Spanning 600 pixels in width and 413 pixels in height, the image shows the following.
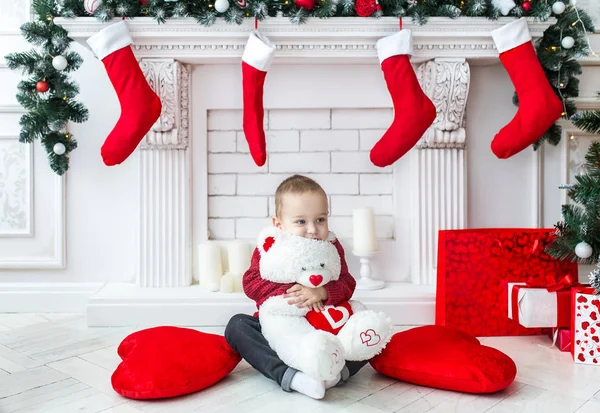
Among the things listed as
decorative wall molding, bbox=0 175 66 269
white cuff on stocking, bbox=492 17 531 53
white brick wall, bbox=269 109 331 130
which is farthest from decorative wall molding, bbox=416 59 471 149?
decorative wall molding, bbox=0 175 66 269

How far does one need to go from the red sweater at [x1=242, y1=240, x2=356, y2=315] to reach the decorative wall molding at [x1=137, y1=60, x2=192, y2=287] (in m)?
0.75

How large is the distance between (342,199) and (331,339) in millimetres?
1093

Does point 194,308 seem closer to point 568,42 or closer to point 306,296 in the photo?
point 306,296

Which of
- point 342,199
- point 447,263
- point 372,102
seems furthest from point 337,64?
point 447,263

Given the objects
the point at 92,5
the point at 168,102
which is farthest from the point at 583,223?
the point at 92,5

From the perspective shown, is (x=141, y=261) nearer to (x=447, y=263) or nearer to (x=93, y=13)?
(x=93, y=13)

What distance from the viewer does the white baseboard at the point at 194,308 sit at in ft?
7.04

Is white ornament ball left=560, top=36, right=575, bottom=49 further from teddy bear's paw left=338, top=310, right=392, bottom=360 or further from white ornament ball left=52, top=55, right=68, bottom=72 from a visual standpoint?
white ornament ball left=52, top=55, right=68, bottom=72

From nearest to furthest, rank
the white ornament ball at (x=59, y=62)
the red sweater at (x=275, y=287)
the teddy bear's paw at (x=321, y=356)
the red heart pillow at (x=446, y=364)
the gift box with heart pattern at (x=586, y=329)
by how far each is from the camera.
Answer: the teddy bear's paw at (x=321, y=356) < the red heart pillow at (x=446, y=364) < the red sweater at (x=275, y=287) < the gift box with heart pattern at (x=586, y=329) < the white ornament ball at (x=59, y=62)

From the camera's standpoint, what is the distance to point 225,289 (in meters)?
2.20

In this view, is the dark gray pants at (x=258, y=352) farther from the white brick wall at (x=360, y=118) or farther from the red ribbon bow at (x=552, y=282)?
the white brick wall at (x=360, y=118)

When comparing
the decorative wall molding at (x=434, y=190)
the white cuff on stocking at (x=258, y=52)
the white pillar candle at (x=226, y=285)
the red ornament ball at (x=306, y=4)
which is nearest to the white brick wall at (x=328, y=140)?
the decorative wall molding at (x=434, y=190)

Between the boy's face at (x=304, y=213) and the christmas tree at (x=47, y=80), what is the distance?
1.14m

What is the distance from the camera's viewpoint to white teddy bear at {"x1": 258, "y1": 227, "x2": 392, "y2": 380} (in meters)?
1.39
